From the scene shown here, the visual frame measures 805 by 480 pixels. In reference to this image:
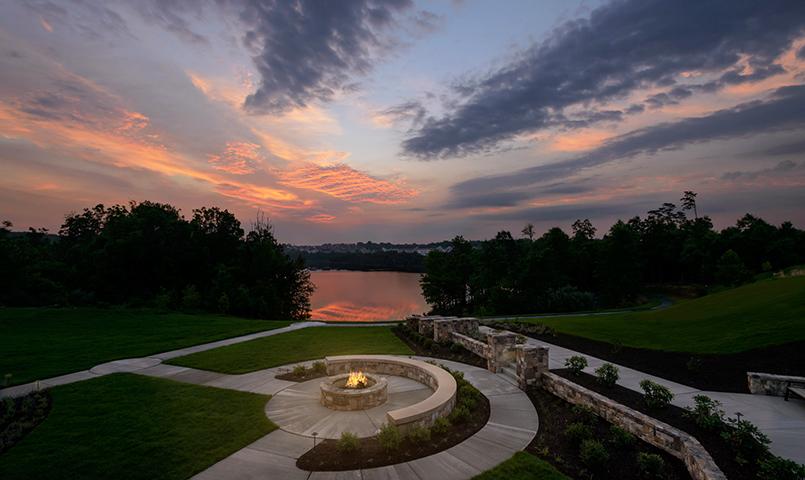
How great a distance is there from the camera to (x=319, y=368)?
1395 centimetres

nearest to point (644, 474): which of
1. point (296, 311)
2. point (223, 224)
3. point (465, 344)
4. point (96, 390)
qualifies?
point (465, 344)

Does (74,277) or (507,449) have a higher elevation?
(74,277)

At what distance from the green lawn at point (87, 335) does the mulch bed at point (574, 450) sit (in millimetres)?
16970

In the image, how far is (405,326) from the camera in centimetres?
2292

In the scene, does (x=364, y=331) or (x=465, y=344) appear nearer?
(x=465, y=344)

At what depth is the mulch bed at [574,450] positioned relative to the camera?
23.4 ft

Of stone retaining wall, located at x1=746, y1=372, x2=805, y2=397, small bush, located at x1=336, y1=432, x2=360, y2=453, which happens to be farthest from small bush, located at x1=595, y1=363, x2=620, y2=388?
small bush, located at x1=336, y1=432, x2=360, y2=453

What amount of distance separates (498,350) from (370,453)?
7.45 m

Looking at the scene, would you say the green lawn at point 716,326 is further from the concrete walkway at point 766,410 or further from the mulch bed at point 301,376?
the mulch bed at point 301,376

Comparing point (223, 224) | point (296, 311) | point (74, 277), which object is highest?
point (223, 224)

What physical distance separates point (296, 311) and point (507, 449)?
147 feet

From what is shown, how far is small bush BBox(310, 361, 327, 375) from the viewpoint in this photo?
13.8 metres

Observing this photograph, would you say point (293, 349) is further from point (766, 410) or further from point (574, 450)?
point (766, 410)

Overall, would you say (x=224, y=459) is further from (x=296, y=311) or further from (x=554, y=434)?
(x=296, y=311)
